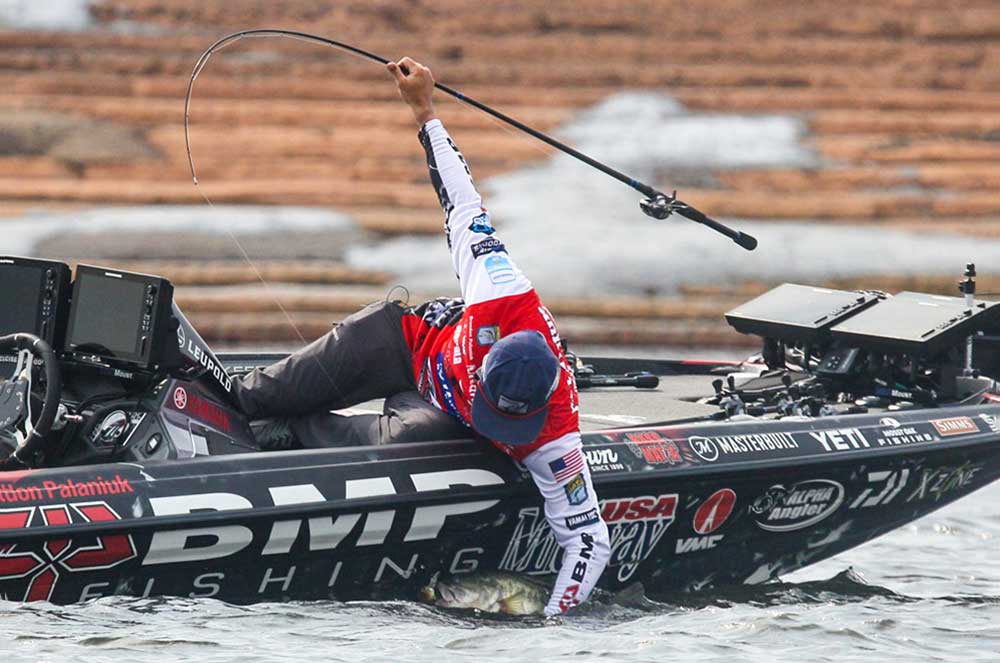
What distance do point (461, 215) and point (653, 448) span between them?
109 cm

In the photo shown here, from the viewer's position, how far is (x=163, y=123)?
1281 cm

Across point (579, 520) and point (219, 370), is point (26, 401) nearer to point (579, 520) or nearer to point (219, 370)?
point (219, 370)

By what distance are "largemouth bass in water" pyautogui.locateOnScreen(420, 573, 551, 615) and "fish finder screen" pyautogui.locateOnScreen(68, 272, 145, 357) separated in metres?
1.31

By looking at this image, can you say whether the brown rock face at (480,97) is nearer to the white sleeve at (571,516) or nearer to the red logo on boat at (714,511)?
the red logo on boat at (714,511)

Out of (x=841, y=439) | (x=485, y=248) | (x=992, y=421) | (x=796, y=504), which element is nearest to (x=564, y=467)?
(x=485, y=248)

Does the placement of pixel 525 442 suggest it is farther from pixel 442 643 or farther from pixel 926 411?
pixel 926 411

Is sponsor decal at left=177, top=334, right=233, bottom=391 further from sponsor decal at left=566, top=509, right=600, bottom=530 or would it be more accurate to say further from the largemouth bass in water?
sponsor decal at left=566, top=509, right=600, bottom=530

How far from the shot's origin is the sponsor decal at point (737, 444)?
6.05m

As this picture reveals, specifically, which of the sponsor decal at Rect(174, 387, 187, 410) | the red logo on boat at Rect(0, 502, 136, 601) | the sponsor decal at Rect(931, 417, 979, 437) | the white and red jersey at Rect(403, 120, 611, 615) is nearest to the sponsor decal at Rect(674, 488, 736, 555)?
the white and red jersey at Rect(403, 120, 611, 615)

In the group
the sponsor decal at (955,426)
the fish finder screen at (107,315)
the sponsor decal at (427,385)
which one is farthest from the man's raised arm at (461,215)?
the sponsor decal at (955,426)

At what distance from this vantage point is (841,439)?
20.8 ft

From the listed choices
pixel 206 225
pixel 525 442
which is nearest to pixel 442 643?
pixel 525 442

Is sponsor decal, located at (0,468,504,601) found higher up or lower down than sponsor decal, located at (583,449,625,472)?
lower down

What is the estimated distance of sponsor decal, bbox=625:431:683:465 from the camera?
5938 millimetres
